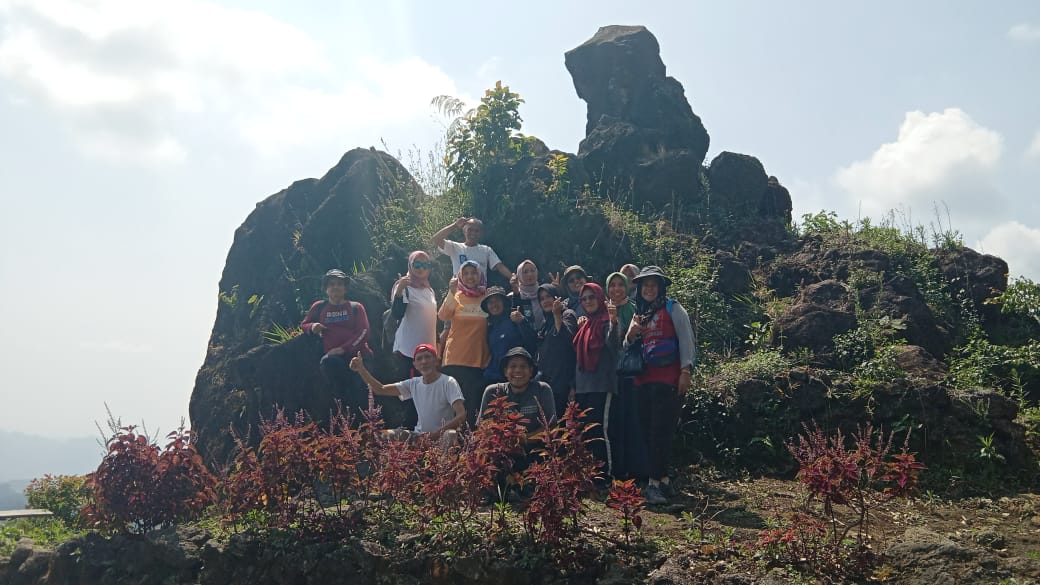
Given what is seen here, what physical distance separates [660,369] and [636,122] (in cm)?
859

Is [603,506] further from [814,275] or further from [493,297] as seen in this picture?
[814,275]

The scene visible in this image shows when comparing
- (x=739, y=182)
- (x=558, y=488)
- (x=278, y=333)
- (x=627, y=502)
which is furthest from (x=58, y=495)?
(x=739, y=182)

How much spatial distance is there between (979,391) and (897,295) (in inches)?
96.2

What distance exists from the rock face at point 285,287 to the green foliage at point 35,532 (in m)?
1.82

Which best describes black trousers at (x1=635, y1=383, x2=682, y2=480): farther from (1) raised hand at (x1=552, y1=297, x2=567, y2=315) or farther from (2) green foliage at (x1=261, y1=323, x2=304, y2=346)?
(2) green foliage at (x1=261, y1=323, x2=304, y2=346)

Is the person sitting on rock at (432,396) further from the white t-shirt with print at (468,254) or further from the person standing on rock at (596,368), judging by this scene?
the white t-shirt with print at (468,254)

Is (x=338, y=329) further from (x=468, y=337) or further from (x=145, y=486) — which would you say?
(x=145, y=486)

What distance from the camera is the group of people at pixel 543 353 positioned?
23.0 ft

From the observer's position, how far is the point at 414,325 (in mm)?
8555

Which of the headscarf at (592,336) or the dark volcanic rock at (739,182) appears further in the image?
the dark volcanic rock at (739,182)

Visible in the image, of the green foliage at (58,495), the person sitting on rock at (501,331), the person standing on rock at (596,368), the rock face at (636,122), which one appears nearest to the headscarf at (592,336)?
the person standing on rock at (596,368)

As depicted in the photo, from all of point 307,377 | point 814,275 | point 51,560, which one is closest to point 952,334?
point 814,275

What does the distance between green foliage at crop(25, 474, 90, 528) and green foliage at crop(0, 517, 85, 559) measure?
13 centimetres

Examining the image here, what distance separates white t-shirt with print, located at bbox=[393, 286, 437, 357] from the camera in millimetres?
8516
